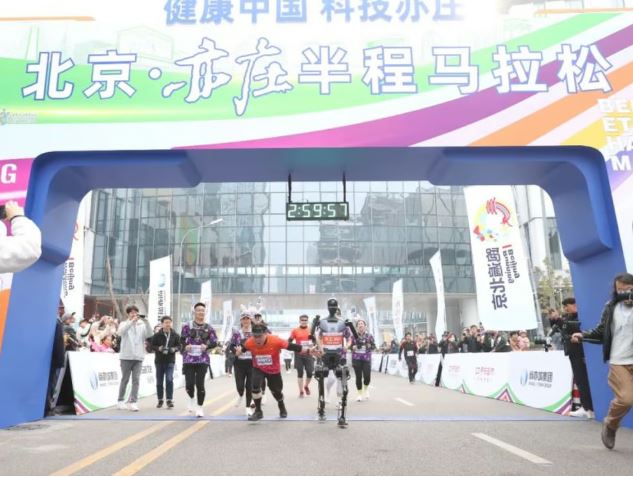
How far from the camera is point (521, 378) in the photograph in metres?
12.8

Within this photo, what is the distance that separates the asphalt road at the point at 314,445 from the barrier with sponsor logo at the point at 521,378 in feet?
2.72

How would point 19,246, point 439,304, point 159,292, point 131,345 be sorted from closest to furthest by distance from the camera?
point 19,246
point 131,345
point 439,304
point 159,292

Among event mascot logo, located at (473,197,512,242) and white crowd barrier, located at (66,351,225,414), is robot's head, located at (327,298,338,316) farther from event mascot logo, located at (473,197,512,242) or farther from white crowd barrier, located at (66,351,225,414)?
event mascot logo, located at (473,197,512,242)

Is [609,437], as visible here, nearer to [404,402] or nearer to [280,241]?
[404,402]

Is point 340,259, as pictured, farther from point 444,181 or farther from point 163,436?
point 163,436

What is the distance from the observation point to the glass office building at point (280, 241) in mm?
44531

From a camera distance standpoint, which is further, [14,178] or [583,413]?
[583,413]

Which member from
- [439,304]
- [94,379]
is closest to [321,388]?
[94,379]

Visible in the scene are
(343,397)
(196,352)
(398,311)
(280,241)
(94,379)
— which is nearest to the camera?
(343,397)

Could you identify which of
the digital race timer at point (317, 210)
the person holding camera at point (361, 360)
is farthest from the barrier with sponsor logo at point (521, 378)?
the digital race timer at point (317, 210)

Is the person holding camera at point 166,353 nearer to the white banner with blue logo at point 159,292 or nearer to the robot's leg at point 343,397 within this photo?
the robot's leg at point 343,397

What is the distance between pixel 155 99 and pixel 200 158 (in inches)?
49.2

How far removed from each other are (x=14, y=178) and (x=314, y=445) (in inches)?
252

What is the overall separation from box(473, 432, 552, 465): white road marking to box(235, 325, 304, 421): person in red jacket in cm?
348
